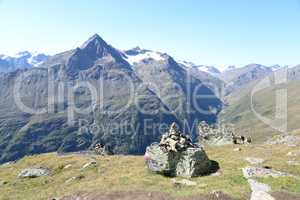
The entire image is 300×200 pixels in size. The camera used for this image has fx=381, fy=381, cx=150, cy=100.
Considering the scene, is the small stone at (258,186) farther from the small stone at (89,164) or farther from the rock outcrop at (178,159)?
the small stone at (89,164)

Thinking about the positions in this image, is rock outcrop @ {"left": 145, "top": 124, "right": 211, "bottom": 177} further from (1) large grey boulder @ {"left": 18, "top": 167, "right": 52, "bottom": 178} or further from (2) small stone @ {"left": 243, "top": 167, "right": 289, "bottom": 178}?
(1) large grey boulder @ {"left": 18, "top": 167, "right": 52, "bottom": 178}

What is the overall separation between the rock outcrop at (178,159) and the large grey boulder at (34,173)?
20.1 metres

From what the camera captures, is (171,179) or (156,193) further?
(171,179)

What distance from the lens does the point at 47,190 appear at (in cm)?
5469

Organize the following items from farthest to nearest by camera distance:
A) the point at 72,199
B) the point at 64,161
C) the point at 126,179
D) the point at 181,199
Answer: the point at 64,161 → the point at 126,179 → the point at 72,199 → the point at 181,199

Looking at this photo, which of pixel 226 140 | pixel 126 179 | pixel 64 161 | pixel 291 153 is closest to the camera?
pixel 126 179

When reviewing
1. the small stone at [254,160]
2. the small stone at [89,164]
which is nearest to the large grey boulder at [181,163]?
the small stone at [254,160]

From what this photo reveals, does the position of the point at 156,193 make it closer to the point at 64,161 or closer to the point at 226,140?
the point at 64,161

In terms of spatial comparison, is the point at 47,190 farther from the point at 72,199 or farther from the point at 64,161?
the point at 64,161

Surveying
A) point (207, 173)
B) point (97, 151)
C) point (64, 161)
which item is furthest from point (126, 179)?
point (97, 151)

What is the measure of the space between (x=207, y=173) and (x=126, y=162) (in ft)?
57.3

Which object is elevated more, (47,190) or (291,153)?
(291,153)

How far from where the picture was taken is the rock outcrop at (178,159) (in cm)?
5181

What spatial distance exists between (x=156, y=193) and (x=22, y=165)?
4194 cm
